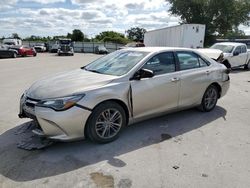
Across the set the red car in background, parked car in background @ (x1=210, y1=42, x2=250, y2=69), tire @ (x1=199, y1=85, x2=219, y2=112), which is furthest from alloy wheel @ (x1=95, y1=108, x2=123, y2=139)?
the red car in background

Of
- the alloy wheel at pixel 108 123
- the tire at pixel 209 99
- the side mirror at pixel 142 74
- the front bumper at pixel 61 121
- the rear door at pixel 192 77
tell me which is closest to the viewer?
the front bumper at pixel 61 121

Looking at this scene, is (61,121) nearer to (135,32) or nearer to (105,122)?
(105,122)

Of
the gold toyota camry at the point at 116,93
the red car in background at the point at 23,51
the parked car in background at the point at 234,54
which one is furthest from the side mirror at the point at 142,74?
the red car in background at the point at 23,51

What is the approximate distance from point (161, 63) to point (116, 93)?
126 cm

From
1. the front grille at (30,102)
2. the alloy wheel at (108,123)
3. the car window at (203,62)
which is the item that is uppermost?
the car window at (203,62)

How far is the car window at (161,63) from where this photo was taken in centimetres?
460

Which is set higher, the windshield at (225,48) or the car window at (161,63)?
the windshield at (225,48)

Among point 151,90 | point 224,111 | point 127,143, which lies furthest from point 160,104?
point 224,111

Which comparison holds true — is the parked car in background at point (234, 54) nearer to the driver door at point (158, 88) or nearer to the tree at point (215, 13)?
the driver door at point (158, 88)

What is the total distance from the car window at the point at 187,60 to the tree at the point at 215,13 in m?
33.8

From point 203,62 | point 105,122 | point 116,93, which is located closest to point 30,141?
point 105,122

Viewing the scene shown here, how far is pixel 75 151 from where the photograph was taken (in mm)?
3861

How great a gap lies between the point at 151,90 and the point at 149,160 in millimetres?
1321

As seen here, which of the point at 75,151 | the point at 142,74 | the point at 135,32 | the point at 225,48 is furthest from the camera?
the point at 135,32
